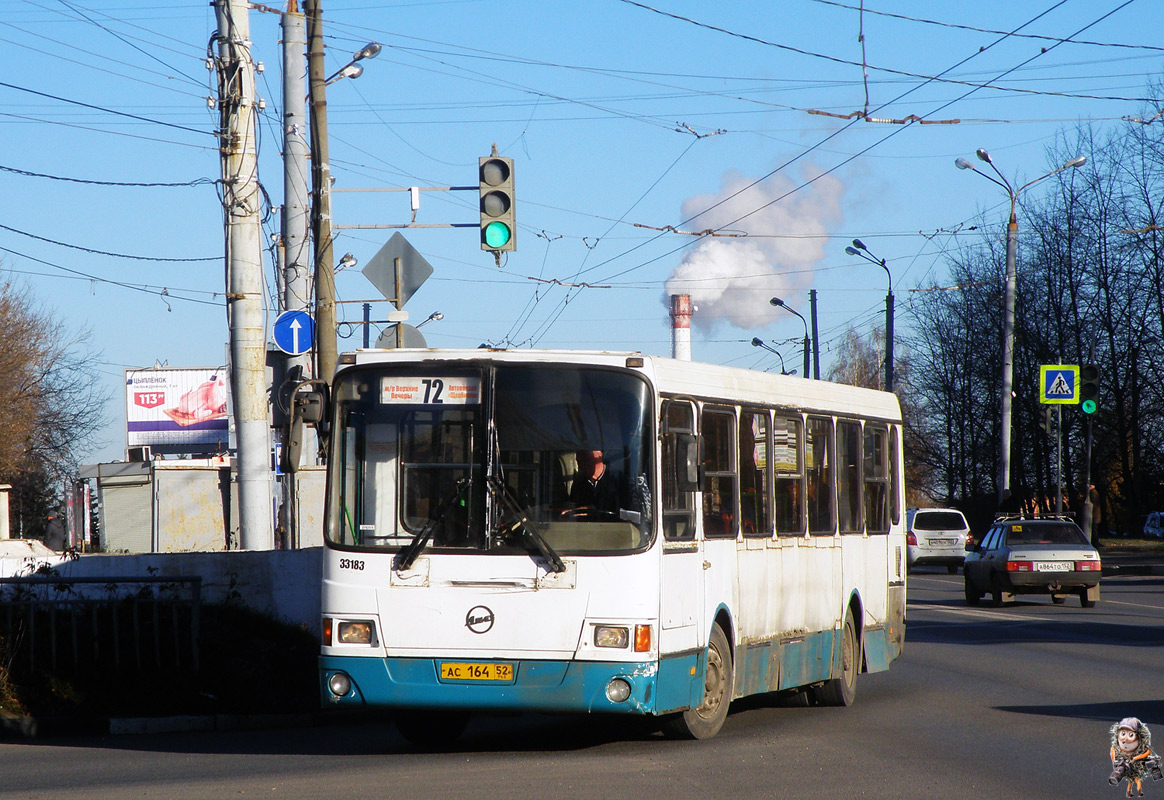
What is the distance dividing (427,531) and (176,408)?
196ft

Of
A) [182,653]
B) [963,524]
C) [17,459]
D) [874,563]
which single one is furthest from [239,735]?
[17,459]

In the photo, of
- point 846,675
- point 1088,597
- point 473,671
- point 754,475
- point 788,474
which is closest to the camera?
point 473,671

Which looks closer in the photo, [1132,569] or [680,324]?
[1132,569]

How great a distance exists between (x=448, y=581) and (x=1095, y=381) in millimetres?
24392

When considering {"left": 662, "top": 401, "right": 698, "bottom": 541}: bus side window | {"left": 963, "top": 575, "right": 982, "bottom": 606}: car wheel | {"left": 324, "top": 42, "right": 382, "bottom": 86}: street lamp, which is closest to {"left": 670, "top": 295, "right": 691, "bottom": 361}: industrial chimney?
{"left": 963, "top": 575, "right": 982, "bottom": 606}: car wheel

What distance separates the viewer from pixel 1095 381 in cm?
3088

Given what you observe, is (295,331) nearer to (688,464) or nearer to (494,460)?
(494,460)

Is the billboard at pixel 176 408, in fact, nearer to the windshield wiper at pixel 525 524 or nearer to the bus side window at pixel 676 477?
the bus side window at pixel 676 477

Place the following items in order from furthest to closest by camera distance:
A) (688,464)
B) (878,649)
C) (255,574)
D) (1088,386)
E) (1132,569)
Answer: (1132,569), (1088,386), (878,649), (255,574), (688,464)

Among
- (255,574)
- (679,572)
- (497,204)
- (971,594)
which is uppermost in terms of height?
(497,204)

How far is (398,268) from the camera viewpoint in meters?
15.6

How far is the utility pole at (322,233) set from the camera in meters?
15.4

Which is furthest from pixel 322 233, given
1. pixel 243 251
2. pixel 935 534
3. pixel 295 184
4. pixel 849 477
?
pixel 935 534

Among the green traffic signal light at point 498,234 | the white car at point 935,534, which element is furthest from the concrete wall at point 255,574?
the white car at point 935,534
